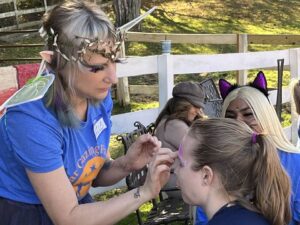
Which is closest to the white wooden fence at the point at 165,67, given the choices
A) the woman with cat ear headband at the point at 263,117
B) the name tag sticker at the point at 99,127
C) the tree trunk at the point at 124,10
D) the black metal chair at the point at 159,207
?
the black metal chair at the point at 159,207

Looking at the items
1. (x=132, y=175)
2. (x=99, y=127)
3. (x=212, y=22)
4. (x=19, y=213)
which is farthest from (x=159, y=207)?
(x=212, y=22)

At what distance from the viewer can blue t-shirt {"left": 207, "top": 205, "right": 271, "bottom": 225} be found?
1.58 m

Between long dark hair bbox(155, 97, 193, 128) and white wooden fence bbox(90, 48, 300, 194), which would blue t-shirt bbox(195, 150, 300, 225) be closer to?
long dark hair bbox(155, 97, 193, 128)

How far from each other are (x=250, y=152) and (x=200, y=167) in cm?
18

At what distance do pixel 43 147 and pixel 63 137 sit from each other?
124mm

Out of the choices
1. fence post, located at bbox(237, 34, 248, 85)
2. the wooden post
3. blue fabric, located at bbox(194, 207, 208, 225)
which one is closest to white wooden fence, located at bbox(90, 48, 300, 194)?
fence post, located at bbox(237, 34, 248, 85)

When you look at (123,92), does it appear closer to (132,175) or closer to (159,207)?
(159,207)

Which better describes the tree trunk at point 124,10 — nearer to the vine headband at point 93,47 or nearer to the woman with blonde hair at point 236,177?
the vine headband at point 93,47

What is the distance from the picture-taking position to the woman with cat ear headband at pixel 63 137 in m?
1.79

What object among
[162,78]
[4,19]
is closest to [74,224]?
[162,78]

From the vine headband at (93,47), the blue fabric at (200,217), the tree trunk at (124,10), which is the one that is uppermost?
the tree trunk at (124,10)

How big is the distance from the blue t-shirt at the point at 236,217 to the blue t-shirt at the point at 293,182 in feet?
1.92

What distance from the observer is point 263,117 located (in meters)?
2.39

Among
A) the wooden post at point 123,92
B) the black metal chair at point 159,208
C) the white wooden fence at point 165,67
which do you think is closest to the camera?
the black metal chair at point 159,208
